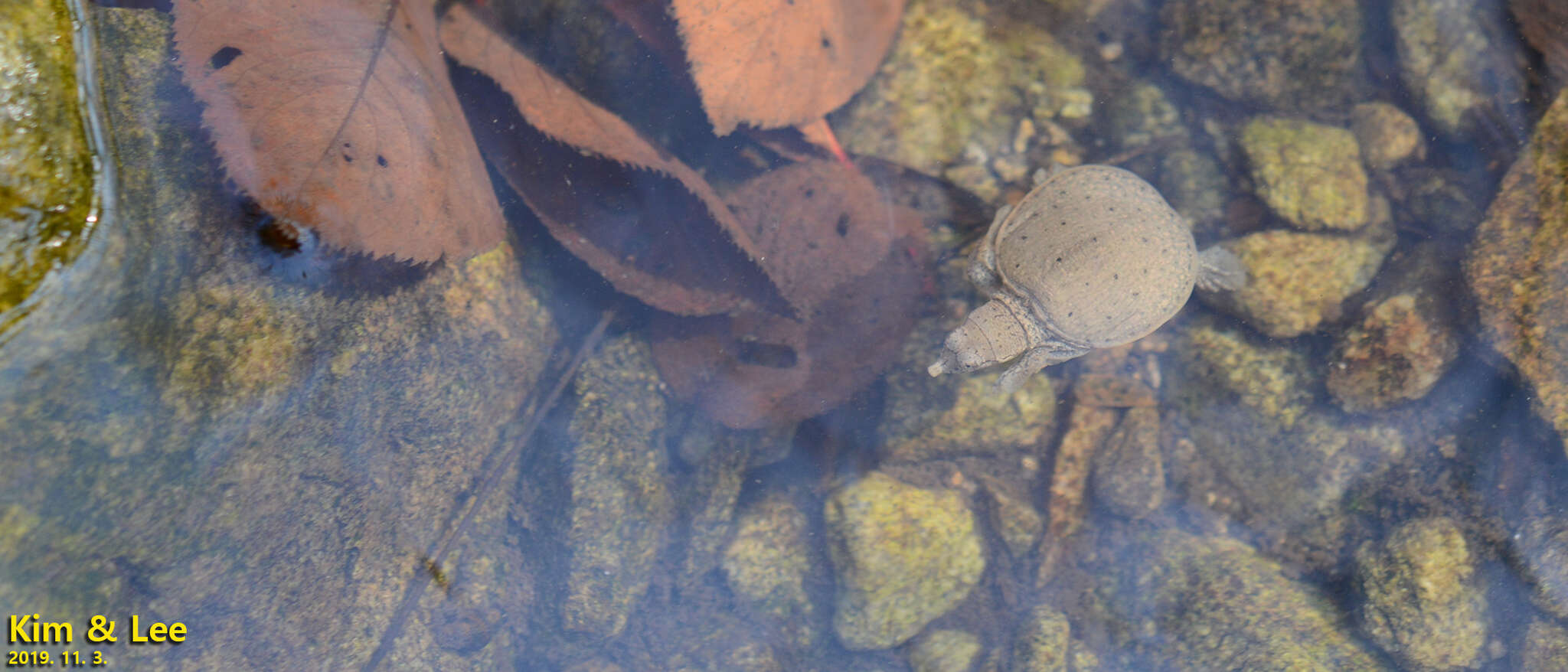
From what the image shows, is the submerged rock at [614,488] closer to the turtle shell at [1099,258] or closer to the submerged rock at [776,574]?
the submerged rock at [776,574]

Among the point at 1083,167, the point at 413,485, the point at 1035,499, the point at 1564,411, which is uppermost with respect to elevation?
the point at 1083,167

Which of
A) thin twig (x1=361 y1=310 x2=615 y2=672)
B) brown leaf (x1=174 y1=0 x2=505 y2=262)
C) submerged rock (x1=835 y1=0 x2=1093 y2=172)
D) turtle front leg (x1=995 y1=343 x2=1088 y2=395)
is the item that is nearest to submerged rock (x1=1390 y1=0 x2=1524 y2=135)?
submerged rock (x1=835 y1=0 x2=1093 y2=172)

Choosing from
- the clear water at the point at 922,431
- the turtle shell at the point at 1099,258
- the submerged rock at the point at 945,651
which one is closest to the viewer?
the clear water at the point at 922,431

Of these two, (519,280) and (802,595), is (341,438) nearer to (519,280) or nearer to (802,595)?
(519,280)

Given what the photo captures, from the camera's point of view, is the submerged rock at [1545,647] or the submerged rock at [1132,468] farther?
the submerged rock at [1132,468]

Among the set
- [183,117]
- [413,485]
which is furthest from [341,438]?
[183,117]

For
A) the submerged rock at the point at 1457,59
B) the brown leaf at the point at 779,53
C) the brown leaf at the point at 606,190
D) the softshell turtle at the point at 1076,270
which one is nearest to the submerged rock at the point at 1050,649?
the softshell turtle at the point at 1076,270

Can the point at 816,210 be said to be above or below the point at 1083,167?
below
